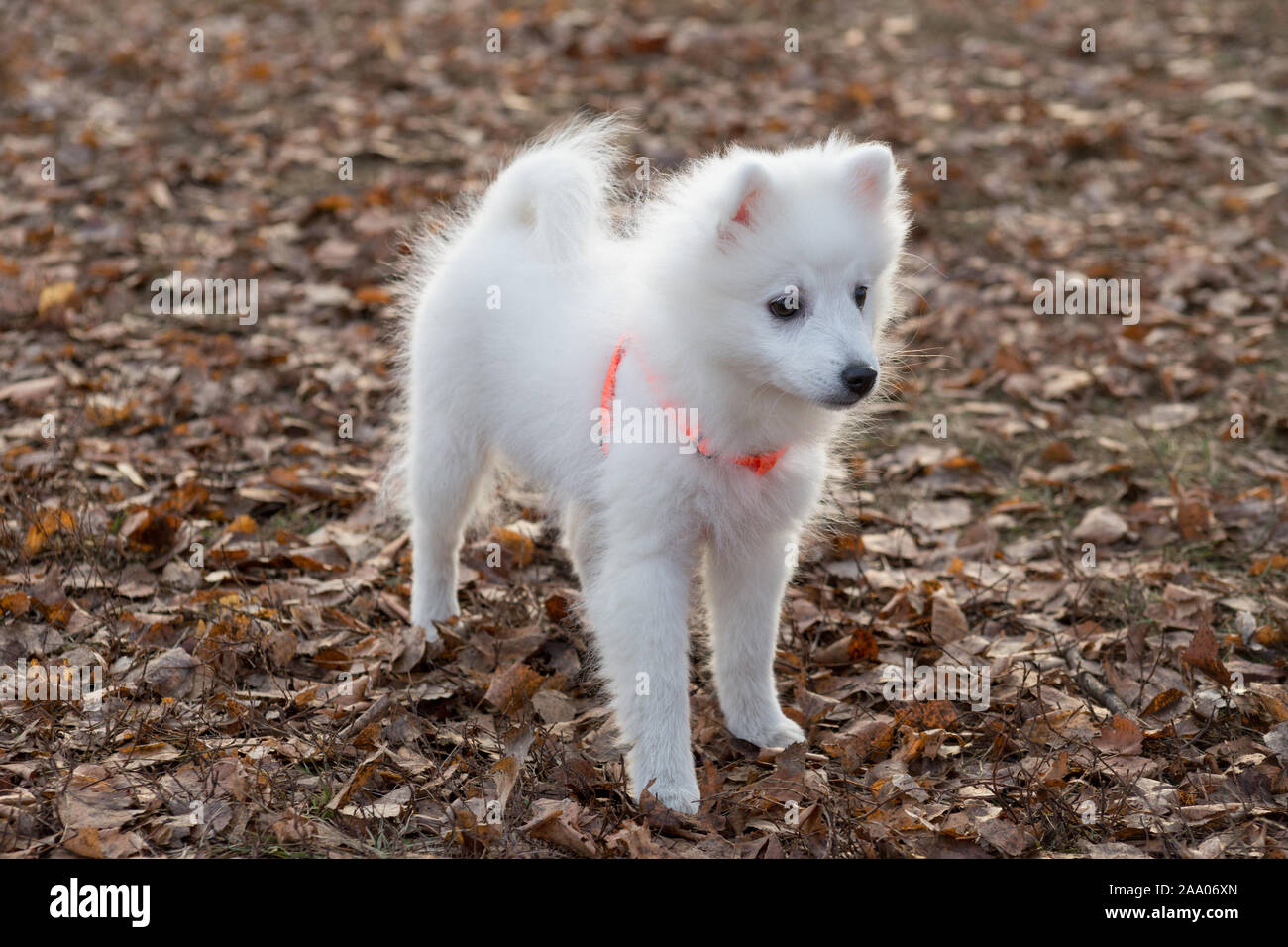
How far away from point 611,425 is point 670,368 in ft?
0.90

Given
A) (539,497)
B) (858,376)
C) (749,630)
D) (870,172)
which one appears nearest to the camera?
(858,376)

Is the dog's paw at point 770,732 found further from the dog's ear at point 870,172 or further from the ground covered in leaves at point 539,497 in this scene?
the dog's ear at point 870,172

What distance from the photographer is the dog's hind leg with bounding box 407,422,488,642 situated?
14.7 ft

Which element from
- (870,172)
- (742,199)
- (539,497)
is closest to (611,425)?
(742,199)

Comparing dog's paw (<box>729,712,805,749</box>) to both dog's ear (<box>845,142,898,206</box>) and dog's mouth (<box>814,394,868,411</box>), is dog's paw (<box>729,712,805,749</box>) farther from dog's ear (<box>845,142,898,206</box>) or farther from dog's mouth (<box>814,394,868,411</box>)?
dog's ear (<box>845,142,898,206</box>)

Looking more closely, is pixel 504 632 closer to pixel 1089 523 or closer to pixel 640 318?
pixel 640 318

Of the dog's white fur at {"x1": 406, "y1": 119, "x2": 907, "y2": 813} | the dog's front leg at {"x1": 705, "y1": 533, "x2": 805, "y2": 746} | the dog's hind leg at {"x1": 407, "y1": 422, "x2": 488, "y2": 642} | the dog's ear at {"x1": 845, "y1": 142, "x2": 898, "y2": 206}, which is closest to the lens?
the dog's white fur at {"x1": 406, "y1": 119, "x2": 907, "y2": 813}

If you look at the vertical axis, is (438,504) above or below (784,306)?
below

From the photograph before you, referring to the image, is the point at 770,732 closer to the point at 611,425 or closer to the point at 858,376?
the point at 611,425

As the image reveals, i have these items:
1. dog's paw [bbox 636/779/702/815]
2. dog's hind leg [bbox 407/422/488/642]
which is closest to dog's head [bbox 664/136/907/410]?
dog's paw [bbox 636/779/702/815]

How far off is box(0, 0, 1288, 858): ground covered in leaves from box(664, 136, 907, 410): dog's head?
124 centimetres

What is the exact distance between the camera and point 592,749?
153 inches

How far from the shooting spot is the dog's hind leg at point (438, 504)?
4.48 m

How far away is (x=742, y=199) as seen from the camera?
3346 mm
